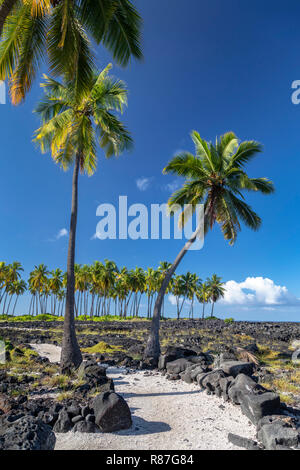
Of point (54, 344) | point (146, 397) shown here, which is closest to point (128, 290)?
point (54, 344)

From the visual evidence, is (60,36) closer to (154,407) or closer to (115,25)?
(115,25)

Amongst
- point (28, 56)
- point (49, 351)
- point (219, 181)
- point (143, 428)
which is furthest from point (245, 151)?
point (49, 351)

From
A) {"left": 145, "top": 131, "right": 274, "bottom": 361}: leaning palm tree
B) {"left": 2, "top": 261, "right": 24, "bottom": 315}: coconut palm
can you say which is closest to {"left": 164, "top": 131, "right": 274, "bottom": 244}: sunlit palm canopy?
{"left": 145, "top": 131, "right": 274, "bottom": 361}: leaning palm tree

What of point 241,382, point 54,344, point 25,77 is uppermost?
point 25,77

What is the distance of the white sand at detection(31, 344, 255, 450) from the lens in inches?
202

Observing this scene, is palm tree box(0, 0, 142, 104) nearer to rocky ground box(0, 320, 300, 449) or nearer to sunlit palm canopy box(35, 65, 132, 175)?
sunlit palm canopy box(35, 65, 132, 175)

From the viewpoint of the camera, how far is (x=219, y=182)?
50.1 feet

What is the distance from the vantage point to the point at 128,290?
72.5m

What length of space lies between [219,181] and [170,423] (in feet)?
39.9

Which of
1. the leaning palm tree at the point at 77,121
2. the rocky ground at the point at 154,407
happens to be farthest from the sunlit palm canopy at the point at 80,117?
the rocky ground at the point at 154,407

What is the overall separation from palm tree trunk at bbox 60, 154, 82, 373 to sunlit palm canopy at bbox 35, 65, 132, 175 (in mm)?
941
